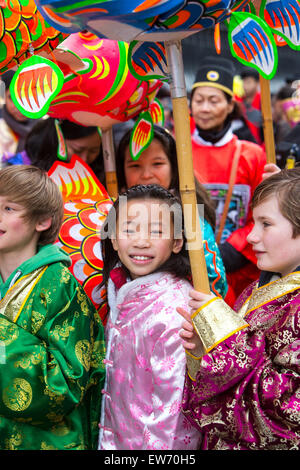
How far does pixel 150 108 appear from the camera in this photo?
219cm

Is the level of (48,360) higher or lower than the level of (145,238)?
lower

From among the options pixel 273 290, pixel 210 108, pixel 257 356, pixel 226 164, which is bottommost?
pixel 257 356

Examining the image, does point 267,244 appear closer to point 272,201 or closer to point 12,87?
point 272,201

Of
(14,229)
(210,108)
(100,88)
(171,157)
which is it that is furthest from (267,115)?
(210,108)

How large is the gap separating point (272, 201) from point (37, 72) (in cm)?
65

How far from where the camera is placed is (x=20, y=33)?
1633 millimetres

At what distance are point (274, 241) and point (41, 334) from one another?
654 millimetres

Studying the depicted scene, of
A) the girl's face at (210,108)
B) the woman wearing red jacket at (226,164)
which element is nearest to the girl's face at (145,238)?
the woman wearing red jacket at (226,164)

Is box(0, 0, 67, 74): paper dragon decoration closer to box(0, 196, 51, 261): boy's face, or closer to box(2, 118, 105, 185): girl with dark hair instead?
box(0, 196, 51, 261): boy's face

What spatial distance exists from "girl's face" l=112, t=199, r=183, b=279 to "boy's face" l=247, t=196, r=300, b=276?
0.33 m

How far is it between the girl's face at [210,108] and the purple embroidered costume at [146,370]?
57.6 inches

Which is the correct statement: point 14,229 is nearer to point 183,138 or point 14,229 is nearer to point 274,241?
point 183,138

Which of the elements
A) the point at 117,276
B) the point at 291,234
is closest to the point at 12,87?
the point at 117,276

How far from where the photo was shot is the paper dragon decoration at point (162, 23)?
3.95ft
